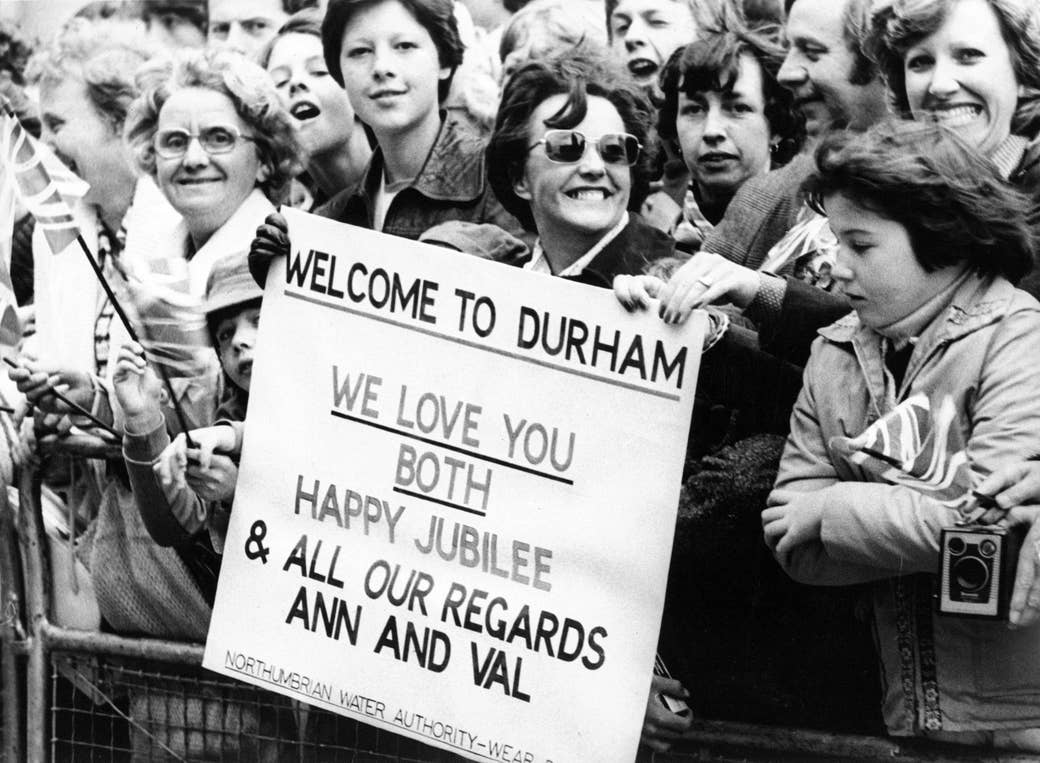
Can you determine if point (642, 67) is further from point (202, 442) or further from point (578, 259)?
point (202, 442)

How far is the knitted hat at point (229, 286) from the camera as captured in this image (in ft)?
15.1

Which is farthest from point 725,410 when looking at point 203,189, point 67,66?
point 67,66

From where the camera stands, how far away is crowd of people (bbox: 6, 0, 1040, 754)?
3.50 meters

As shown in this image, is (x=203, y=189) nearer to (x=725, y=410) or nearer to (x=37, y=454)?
(x=37, y=454)

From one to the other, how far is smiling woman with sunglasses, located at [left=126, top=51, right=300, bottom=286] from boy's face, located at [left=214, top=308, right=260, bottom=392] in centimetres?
14

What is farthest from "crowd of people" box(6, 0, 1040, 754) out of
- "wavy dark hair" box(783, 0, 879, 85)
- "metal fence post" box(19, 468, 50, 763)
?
"metal fence post" box(19, 468, 50, 763)

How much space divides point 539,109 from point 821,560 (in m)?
1.28

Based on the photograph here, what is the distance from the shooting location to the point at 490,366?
13.6ft

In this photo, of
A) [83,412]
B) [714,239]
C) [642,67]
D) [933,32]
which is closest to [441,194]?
[642,67]

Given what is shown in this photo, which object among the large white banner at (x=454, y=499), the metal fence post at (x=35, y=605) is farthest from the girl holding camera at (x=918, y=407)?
the metal fence post at (x=35, y=605)

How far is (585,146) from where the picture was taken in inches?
156

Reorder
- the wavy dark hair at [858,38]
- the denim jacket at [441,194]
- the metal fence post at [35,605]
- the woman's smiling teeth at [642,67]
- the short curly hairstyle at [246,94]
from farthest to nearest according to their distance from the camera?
the metal fence post at [35,605]
the short curly hairstyle at [246,94]
the denim jacket at [441,194]
the woman's smiling teeth at [642,67]
the wavy dark hair at [858,38]

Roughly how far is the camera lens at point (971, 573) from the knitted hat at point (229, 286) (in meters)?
2.08

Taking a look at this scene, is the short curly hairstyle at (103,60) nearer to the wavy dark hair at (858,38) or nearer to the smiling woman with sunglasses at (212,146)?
the smiling woman with sunglasses at (212,146)
